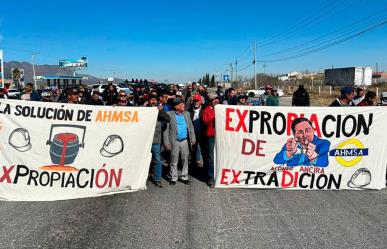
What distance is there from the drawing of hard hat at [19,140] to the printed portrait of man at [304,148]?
4250 mm

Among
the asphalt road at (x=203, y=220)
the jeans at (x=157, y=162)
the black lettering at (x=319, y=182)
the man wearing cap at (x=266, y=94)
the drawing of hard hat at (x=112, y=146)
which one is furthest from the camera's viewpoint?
the man wearing cap at (x=266, y=94)

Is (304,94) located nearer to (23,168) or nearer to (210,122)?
(210,122)

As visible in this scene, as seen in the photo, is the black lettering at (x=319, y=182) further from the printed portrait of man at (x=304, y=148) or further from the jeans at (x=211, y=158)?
the jeans at (x=211, y=158)

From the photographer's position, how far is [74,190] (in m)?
6.05

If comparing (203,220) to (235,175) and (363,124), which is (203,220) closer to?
(235,175)

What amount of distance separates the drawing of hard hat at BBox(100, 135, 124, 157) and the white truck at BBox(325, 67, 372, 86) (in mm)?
51848

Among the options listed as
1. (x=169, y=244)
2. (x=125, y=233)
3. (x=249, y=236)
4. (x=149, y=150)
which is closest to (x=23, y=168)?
(x=149, y=150)

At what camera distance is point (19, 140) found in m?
6.00

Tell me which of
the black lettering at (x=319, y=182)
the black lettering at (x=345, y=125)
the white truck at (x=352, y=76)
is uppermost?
the white truck at (x=352, y=76)

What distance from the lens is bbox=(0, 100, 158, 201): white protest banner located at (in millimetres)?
5969

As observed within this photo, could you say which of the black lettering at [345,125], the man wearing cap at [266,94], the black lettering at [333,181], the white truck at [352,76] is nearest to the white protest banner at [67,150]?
the black lettering at [333,181]

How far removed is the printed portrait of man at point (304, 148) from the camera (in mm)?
6547

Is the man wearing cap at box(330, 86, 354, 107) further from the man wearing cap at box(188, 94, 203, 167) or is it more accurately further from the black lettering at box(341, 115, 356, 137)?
the man wearing cap at box(188, 94, 203, 167)

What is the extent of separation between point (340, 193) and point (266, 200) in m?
1.41
